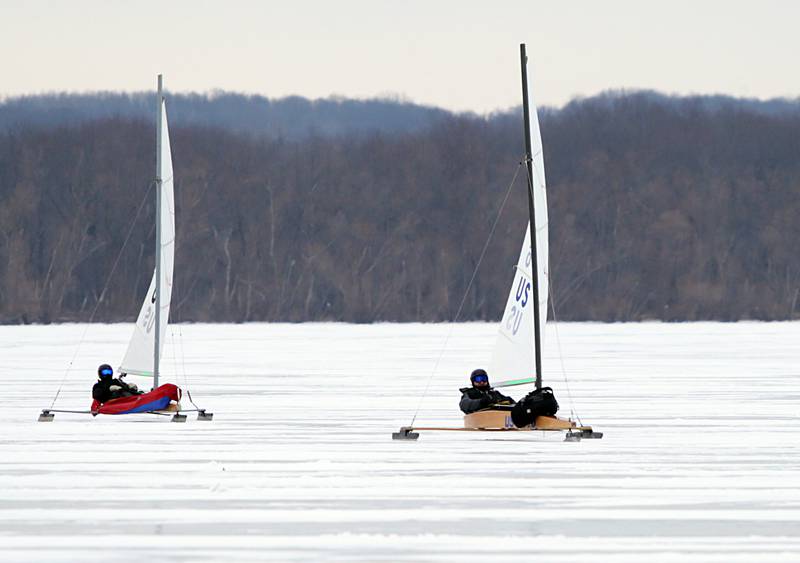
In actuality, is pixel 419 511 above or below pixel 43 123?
below

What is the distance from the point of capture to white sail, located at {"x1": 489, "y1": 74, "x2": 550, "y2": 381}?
17172mm

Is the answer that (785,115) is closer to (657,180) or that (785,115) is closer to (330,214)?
(657,180)

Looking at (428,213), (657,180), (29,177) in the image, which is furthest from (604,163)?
(29,177)

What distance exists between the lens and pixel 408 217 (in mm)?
102750

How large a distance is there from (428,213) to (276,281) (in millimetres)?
13483

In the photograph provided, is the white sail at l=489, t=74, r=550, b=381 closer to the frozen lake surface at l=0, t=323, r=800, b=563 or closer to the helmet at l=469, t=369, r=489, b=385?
the frozen lake surface at l=0, t=323, r=800, b=563

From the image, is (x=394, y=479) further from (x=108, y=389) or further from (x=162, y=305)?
→ (x=162, y=305)

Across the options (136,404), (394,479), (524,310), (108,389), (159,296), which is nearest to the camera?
(394,479)

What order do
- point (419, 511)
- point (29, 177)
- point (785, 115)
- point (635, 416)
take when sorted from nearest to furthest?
1. point (419, 511)
2. point (635, 416)
3. point (29, 177)
4. point (785, 115)

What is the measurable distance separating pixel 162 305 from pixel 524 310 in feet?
17.9

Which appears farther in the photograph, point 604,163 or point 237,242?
point 604,163

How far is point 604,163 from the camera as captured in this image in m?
109

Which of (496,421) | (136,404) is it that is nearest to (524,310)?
(496,421)

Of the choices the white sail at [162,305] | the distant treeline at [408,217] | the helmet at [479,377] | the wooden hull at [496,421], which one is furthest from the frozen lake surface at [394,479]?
the distant treeline at [408,217]
